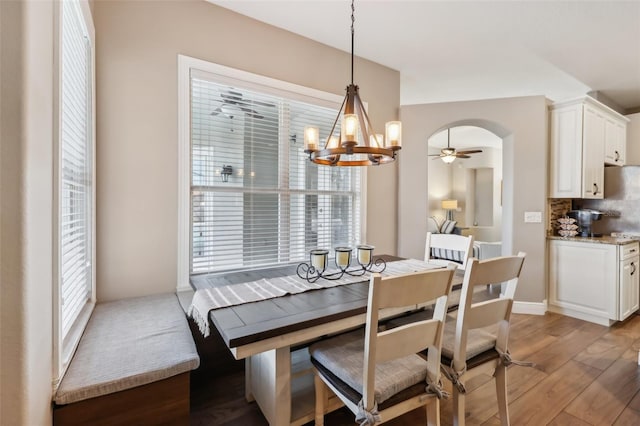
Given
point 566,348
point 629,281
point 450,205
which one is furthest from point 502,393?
point 450,205

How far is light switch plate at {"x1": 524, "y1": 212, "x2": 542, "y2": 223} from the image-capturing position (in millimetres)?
3381

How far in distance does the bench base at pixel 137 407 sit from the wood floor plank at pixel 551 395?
1.84 m

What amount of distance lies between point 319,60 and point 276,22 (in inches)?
21.0

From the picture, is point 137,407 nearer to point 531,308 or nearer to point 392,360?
point 392,360

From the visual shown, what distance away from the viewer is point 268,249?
262 centimetres

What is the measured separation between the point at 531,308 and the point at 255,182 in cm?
346

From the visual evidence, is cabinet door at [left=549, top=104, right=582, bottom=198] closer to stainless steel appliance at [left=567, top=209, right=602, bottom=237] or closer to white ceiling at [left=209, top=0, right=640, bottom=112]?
stainless steel appliance at [left=567, top=209, right=602, bottom=237]

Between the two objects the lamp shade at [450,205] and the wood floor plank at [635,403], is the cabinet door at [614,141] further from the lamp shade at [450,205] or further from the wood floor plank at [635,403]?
the lamp shade at [450,205]

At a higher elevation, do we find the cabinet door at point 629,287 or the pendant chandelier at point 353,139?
the pendant chandelier at point 353,139

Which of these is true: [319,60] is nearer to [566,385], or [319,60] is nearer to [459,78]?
[459,78]

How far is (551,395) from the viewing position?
1.95 meters

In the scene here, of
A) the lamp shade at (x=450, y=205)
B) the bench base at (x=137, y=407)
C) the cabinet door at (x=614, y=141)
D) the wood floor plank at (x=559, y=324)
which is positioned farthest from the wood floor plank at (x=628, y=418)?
the lamp shade at (x=450, y=205)

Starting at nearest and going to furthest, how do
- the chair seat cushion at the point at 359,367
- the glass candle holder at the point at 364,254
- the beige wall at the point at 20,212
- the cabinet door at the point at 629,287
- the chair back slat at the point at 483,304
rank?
the beige wall at the point at 20,212 → the chair seat cushion at the point at 359,367 → the chair back slat at the point at 483,304 → the glass candle holder at the point at 364,254 → the cabinet door at the point at 629,287

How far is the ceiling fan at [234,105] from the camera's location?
239 centimetres
